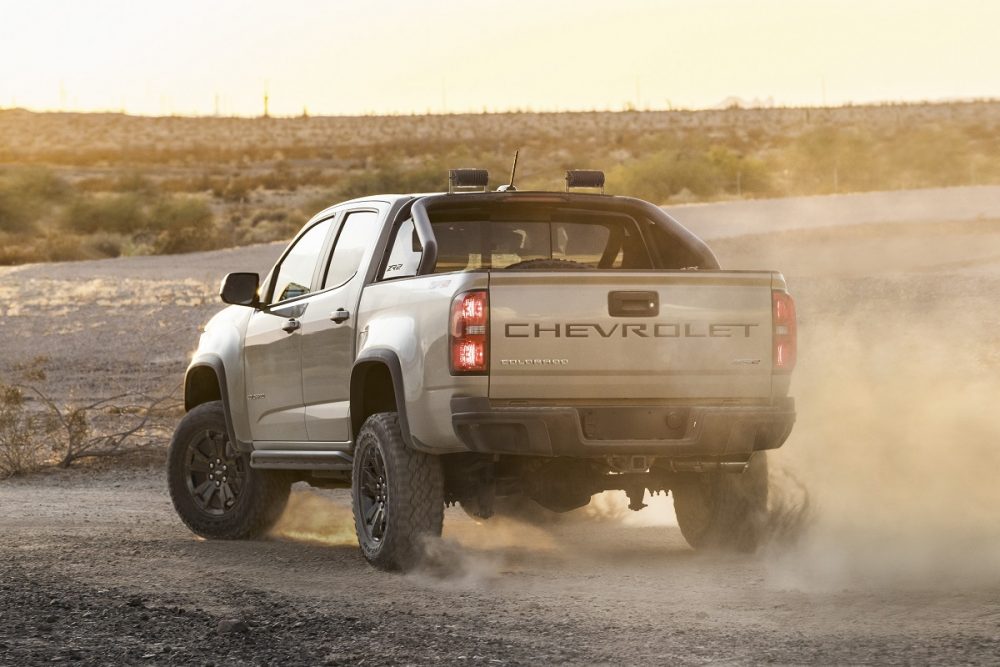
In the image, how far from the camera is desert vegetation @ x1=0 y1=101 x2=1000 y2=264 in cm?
5272

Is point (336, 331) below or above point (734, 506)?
above

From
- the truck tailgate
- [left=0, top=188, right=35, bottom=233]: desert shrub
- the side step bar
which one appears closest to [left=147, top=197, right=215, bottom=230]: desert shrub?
[left=0, top=188, right=35, bottom=233]: desert shrub

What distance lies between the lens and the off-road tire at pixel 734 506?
9547 mm

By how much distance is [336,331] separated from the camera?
958 cm

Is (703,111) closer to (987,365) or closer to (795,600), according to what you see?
(987,365)

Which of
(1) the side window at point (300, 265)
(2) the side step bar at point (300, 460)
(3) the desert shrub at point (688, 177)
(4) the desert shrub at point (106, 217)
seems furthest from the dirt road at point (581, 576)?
(4) the desert shrub at point (106, 217)

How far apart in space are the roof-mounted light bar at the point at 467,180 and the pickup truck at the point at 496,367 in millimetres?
26

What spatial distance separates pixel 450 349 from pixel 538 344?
0.42 metres

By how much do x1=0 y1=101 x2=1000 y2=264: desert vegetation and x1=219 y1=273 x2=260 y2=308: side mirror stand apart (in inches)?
1282

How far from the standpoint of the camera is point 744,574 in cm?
882

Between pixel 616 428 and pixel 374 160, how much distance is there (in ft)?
257

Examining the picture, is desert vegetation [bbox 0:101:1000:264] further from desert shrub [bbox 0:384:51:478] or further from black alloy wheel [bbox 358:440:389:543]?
black alloy wheel [bbox 358:440:389:543]

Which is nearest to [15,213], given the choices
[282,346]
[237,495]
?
[237,495]

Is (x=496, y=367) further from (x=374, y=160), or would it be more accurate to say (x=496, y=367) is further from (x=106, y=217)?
(x=374, y=160)
